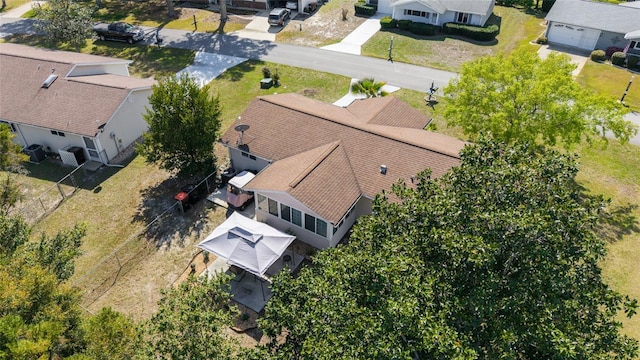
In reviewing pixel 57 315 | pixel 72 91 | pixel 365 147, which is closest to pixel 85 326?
pixel 57 315

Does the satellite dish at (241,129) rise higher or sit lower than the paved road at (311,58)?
higher

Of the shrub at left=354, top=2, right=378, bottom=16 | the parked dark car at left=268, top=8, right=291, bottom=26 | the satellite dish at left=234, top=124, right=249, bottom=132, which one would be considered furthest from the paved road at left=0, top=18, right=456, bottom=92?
the satellite dish at left=234, top=124, right=249, bottom=132

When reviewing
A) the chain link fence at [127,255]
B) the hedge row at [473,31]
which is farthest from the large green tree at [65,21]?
the hedge row at [473,31]

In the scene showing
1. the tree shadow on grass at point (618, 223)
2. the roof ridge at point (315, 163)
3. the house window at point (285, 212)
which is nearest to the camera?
the roof ridge at point (315, 163)

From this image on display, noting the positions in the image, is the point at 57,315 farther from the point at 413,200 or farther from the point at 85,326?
the point at 413,200

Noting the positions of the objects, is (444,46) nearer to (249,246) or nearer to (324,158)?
(324,158)

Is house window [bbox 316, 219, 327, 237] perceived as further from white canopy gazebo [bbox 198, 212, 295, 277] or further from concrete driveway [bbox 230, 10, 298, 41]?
concrete driveway [bbox 230, 10, 298, 41]

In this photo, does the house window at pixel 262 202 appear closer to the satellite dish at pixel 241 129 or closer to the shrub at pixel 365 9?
the satellite dish at pixel 241 129
